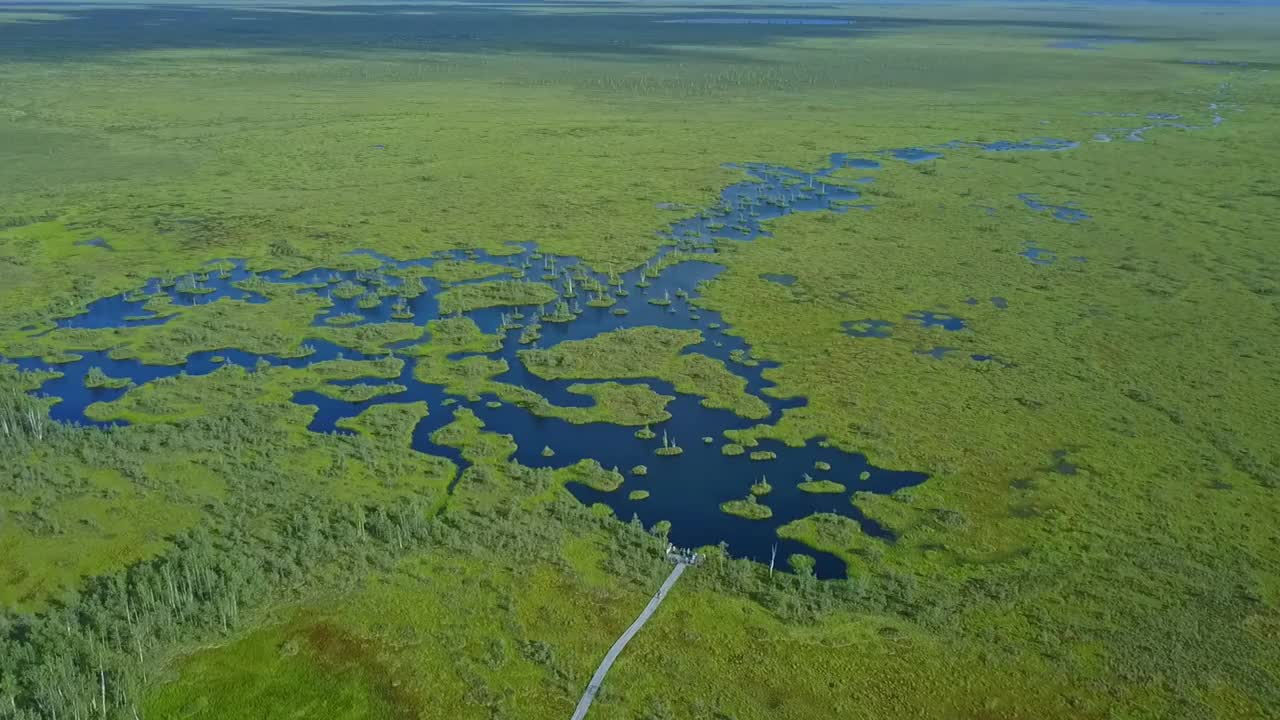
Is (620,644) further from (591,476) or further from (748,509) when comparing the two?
(591,476)

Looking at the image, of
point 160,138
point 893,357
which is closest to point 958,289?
point 893,357

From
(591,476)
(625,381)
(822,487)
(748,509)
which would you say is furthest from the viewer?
(625,381)

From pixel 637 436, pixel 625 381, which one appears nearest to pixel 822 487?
pixel 637 436

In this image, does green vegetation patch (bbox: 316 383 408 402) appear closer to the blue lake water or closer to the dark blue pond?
the blue lake water

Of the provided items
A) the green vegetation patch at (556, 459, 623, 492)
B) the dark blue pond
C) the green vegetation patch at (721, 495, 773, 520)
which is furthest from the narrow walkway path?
the dark blue pond

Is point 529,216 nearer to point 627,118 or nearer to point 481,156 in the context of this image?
point 481,156
